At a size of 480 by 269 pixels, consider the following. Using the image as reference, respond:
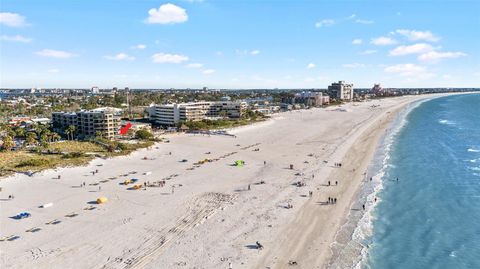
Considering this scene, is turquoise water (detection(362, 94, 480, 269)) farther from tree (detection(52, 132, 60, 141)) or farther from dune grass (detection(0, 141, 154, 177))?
tree (detection(52, 132, 60, 141))

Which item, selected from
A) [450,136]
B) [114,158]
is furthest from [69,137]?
[450,136]

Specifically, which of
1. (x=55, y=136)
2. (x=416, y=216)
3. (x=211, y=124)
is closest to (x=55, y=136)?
(x=55, y=136)

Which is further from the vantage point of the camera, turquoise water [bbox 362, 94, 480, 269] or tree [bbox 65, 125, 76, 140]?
tree [bbox 65, 125, 76, 140]

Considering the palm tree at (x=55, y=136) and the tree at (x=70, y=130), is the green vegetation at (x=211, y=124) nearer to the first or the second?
the tree at (x=70, y=130)

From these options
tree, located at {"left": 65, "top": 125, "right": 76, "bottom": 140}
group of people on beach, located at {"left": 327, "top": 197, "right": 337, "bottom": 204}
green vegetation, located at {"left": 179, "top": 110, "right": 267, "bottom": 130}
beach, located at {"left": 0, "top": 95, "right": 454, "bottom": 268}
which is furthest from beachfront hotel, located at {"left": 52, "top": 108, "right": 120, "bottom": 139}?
group of people on beach, located at {"left": 327, "top": 197, "right": 337, "bottom": 204}

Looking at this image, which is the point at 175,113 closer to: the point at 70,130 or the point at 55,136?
the point at 70,130

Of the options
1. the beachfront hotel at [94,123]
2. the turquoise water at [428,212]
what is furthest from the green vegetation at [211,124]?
the turquoise water at [428,212]
